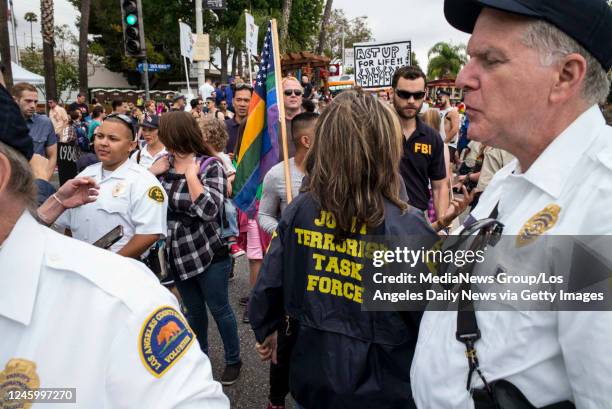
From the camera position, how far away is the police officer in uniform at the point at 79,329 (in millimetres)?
944

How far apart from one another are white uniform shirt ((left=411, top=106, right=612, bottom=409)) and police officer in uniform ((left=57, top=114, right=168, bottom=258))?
2112 millimetres

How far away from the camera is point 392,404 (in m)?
1.85

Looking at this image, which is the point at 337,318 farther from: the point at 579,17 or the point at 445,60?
the point at 445,60


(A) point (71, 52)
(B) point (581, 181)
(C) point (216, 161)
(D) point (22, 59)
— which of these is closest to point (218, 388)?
(B) point (581, 181)

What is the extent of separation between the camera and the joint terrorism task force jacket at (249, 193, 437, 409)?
1843 millimetres

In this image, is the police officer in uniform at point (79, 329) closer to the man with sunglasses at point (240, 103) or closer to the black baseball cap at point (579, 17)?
the black baseball cap at point (579, 17)

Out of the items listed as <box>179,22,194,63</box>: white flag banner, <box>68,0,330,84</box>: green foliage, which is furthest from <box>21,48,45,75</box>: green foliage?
<box>179,22,194,63</box>: white flag banner

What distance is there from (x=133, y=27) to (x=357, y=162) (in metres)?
8.12

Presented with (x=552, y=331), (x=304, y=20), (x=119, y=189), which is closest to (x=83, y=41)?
Answer: (x=119, y=189)

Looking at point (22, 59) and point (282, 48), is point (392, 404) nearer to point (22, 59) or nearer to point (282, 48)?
point (282, 48)

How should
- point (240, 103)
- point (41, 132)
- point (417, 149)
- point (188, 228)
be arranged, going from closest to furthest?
point (188, 228), point (417, 149), point (41, 132), point (240, 103)

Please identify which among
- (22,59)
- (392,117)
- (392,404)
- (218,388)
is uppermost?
(22,59)

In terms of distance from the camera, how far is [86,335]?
0.96 m

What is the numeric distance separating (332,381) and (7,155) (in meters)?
1.41
